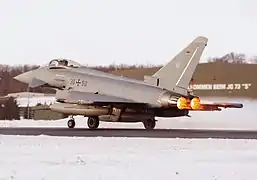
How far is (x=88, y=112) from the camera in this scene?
91.3 ft

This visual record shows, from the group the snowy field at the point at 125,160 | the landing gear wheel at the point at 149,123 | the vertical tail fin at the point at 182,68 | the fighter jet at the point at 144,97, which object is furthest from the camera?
the landing gear wheel at the point at 149,123

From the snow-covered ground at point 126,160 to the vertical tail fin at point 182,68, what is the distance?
1091cm

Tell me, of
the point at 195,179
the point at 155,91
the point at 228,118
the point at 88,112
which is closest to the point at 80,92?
the point at 88,112

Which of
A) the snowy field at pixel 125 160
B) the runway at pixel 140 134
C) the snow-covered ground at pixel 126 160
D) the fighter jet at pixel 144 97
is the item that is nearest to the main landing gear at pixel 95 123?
the fighter jet at pixel 144 97

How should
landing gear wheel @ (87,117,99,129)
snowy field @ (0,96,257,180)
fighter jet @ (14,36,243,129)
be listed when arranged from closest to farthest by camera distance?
snowy field @ (0,96,257,180), fighter jet @ (14,36,243,129), landing gear wheel @ (87,117,99,129)

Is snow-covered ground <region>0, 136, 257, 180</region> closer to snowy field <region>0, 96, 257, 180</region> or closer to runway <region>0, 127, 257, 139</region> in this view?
snowy field <region>0, 96, 257, 180</region>

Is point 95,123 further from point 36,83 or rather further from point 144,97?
point 36,83

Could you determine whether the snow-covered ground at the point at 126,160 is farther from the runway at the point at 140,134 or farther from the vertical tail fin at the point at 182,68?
the vertical tail fin at the point at 182,68

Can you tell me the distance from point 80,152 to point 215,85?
161 ft

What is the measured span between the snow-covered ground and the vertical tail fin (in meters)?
10.9

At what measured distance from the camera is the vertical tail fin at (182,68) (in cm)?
2762

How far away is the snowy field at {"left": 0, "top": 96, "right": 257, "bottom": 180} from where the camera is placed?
9.41m

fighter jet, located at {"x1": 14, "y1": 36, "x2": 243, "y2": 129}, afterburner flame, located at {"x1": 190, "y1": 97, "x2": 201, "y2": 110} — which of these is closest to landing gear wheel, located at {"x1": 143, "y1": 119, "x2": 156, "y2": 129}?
fighter jet, located at {"x1": 14, "y1": 36, "x2": 243, "y2": 129}

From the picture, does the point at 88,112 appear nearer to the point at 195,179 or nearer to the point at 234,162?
the point at 234,162
